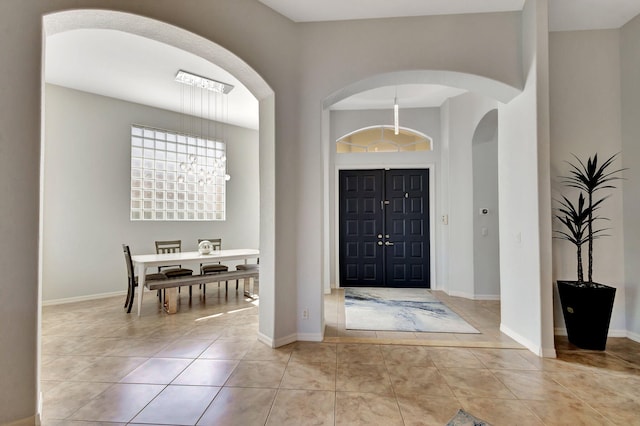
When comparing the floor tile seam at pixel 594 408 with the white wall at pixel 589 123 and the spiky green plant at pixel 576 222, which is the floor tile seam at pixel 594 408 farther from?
the white wall at pixel 589 123

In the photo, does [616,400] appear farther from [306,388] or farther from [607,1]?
[607,1]

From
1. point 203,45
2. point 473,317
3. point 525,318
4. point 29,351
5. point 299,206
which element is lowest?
point 473,317

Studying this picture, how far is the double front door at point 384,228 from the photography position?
550cm

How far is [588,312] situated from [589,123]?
201cm

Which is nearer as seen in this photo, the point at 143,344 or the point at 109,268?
the point at 143,344

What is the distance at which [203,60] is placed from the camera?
382cm

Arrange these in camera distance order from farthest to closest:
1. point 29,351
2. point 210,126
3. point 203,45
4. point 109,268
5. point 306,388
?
1. point 210,126
2. point 109,268
3. point 203,45
4. point 306,388
5. point 29,351

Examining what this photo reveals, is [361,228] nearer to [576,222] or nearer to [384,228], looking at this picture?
[384,228]

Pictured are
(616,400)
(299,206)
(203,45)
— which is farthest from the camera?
(299,206)

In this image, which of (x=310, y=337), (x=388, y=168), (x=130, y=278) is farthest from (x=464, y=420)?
(x=388, y=168)

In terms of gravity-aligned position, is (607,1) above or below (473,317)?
above

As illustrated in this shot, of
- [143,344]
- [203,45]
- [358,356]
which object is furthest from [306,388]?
[203,45]

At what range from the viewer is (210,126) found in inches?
246

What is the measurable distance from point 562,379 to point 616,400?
12.2 inches
